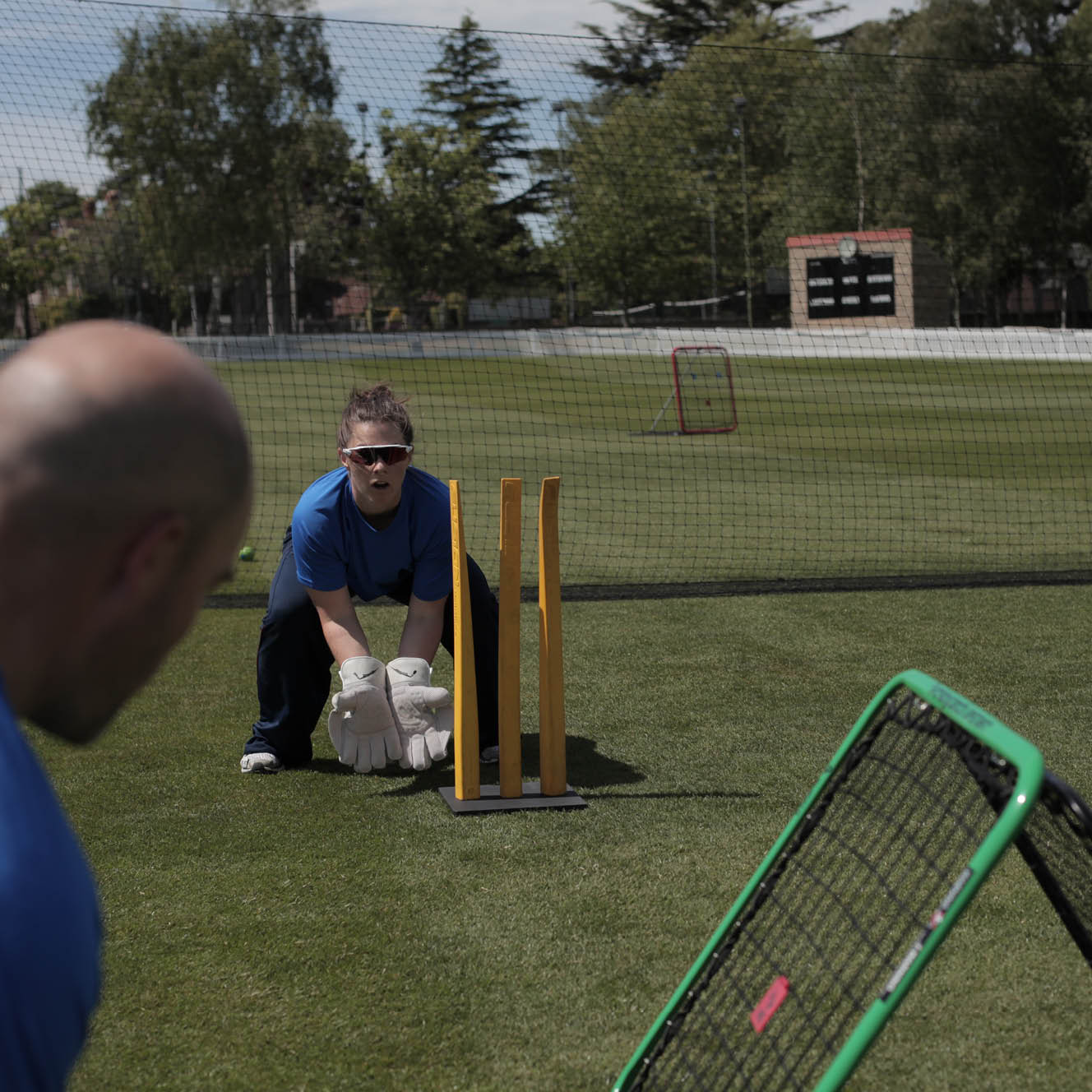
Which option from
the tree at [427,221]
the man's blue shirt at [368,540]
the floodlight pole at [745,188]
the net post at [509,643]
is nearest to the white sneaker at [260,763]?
the man's blue shirt at [368,540]

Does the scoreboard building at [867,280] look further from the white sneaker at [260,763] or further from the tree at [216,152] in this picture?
the white sneaker at [260,763]

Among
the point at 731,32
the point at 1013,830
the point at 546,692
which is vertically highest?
the point at 731,32

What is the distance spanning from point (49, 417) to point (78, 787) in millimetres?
4430

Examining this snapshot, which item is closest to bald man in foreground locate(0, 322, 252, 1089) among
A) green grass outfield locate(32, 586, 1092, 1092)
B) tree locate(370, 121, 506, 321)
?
green grass outfield locate(32, 586, 1092, 1092)

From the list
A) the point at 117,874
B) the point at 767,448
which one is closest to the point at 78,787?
the point at 117,874

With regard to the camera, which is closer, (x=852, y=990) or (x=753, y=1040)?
(x=753, y=1040)

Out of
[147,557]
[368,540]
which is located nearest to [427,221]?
[368,540]

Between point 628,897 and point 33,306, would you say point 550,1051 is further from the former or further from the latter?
point 33,306

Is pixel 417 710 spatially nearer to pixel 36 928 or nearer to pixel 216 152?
pixel 36 928

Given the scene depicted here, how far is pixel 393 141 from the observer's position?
161ft

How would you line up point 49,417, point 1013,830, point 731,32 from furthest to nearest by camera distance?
point 731,32
point 1013,830
point 49,417

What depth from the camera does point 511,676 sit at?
4754 mm

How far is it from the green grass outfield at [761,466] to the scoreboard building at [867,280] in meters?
2.24

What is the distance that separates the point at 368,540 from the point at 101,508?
4239mm
